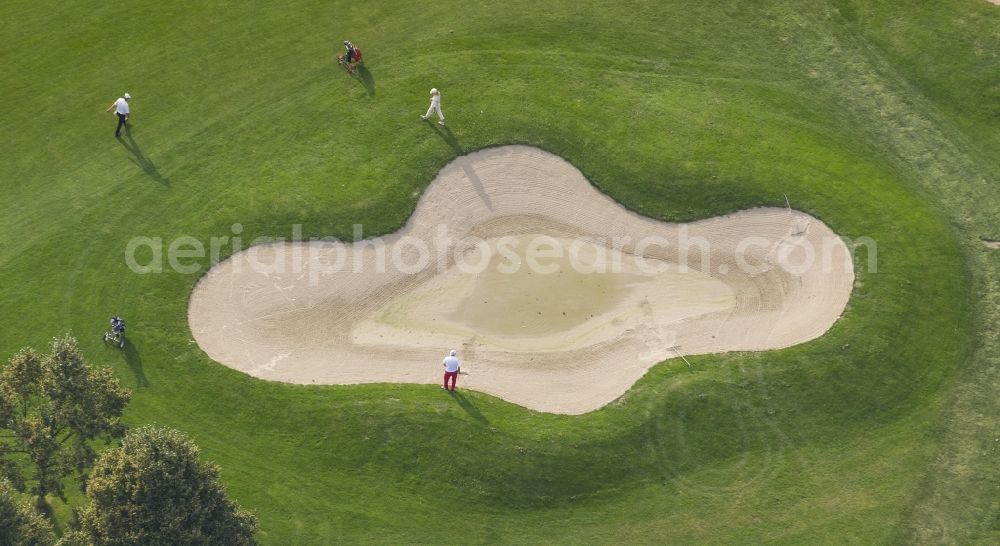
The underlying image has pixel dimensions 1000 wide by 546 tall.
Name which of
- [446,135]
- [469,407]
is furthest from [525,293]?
[446,135]

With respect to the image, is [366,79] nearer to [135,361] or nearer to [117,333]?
[117,333]

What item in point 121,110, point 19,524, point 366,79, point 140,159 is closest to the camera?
point 19,524

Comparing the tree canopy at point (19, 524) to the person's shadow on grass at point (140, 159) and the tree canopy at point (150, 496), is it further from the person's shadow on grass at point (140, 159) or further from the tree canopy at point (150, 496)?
the person's shadow on grass at point (140, 159)

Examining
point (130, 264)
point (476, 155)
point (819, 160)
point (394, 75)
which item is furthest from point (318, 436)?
point (819, 160)

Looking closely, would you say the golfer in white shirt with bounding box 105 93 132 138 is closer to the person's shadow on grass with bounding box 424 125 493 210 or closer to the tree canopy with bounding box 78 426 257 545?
the person's shadow on grass with bounding box 424 125 493 210

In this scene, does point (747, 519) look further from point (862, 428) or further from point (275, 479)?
point (275, 479)

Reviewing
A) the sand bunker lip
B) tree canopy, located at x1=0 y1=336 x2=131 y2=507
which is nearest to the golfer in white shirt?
the sand bunker lip
